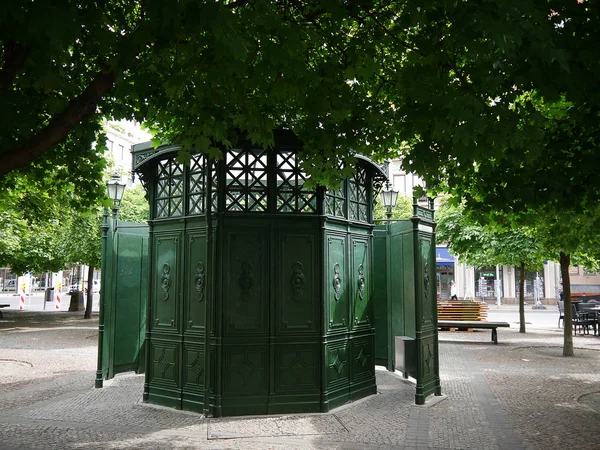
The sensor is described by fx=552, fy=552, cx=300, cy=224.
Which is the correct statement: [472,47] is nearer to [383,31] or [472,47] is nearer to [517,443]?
[383,31]

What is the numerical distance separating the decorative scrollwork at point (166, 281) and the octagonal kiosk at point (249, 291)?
0.02m

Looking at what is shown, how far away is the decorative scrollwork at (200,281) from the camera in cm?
843

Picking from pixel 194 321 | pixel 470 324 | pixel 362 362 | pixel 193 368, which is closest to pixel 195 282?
pixel 194 321

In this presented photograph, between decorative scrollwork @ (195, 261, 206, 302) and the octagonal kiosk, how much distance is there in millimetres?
15

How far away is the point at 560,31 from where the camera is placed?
5805 mm

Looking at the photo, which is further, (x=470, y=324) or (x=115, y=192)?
(x=470, y=324)

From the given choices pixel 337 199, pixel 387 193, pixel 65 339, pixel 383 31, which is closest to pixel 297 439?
pixel 337 199

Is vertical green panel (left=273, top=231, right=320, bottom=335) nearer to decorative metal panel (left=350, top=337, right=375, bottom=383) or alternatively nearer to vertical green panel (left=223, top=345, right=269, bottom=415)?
vertical green panel (left=223, top=345, right=269, bottom=415)

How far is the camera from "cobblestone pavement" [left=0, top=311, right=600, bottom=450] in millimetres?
6910

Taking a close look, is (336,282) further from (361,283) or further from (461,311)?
(461,311)

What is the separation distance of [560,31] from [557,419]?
552 centimetres

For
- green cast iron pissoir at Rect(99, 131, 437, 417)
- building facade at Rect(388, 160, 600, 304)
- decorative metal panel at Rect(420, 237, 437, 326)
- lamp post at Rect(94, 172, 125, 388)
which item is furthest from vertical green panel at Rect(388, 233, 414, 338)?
building facade at Rect(388, 160, 600, 304)

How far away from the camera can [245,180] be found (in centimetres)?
846

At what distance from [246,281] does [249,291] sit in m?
0.16
